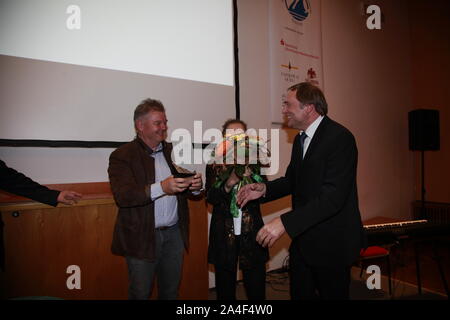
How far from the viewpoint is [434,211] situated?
18.2ft

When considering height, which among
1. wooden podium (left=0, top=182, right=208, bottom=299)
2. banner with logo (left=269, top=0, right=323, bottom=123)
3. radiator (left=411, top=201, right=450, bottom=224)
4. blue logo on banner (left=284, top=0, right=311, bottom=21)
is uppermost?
blue logo on banner (left=284, top=0, right=311, bottom=21)

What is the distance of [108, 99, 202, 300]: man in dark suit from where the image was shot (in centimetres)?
178

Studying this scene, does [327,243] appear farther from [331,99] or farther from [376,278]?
[331,99]

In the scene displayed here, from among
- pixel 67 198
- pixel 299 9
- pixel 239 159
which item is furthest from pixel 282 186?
pixel 299 9

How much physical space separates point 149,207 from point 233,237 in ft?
2.02

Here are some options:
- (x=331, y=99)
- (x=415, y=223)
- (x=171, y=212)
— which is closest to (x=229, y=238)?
(x=171, y=212)

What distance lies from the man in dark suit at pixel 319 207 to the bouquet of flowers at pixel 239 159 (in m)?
0.08

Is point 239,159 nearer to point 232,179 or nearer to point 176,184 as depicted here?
point 232,179

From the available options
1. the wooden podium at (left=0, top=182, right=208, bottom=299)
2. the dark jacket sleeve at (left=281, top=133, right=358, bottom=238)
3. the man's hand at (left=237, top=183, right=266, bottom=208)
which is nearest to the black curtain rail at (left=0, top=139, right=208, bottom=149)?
the wooden podium at (left=0, top=182, right=208, bottom=299)

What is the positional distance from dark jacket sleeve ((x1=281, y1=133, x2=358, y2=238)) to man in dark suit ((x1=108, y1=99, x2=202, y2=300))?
66 centimetres

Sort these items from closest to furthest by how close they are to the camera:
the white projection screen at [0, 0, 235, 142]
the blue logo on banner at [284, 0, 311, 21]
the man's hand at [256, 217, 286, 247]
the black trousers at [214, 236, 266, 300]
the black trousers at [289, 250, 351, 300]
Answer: the man's hand at [256, 217, 286, 247] → the black trousers at [289, 250, 351, 300] → the black trousers at [214, 236, 266, 300] → the white projection screen at [0, 0, 235, 142] → the blue logo on banner at [284, 0, 311, 21]

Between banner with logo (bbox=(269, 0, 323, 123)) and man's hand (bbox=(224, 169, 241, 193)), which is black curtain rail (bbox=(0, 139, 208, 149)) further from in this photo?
banner with logo (bbox=(269, 0, 323, 123))

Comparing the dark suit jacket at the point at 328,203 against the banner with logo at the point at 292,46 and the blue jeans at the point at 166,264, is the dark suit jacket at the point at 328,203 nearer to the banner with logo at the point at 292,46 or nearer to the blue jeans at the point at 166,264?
the blue jeans at the point at 166,264

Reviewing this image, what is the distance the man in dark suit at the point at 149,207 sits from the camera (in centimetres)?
178
